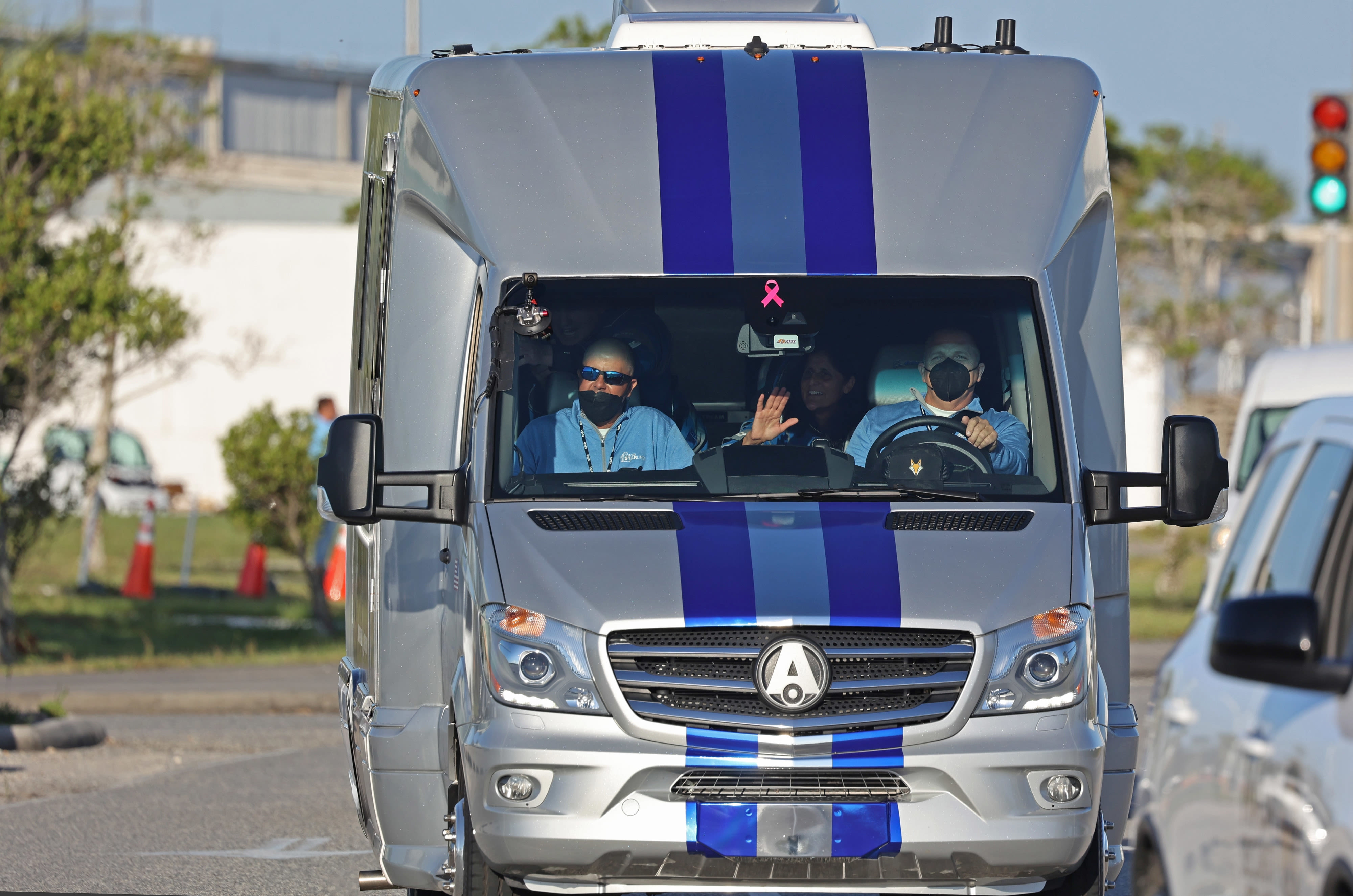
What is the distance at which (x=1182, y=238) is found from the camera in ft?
101

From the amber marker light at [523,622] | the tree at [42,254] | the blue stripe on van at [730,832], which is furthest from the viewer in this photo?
the tree at [42,254]

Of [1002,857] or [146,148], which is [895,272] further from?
[146,148]

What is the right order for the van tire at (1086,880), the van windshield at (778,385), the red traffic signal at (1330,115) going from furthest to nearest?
the red traffic signal at (1330,115) → the van windshield at (778,385) → the van tire at (1086,880)

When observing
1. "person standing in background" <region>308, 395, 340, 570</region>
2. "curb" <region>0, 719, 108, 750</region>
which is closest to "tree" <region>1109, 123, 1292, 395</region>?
"person standing in background" <region>308, 395, 340, 570</region>

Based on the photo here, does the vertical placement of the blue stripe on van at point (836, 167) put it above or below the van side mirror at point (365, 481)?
above

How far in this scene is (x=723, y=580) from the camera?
6.02m

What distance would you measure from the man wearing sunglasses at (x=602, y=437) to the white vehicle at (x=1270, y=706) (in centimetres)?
205

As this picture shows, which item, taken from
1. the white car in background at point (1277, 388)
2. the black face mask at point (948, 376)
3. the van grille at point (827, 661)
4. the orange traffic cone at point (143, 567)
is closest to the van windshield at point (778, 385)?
the black face mask at point (948, 376)

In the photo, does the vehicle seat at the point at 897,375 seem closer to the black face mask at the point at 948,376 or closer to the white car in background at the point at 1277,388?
the black face mask at the point at 948,376

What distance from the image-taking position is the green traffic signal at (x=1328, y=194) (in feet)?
55.2

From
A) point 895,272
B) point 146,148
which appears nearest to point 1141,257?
point 146,148

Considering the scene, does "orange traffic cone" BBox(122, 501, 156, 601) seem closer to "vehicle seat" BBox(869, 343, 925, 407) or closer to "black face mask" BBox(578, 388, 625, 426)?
"black face mask" BBox(578, 388, 625, 426)

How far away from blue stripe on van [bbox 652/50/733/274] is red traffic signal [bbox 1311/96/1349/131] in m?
10.7

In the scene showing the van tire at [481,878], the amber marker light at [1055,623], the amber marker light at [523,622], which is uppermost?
the amber marker light at [1055,623]
